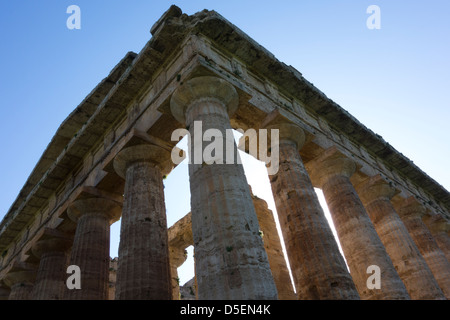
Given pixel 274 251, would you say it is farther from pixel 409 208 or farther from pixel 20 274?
pixel 20 274

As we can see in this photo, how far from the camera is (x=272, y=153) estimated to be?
1212 cm

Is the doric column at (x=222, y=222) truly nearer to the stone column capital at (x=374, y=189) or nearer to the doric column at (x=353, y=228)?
the doric column at (x=353, y=228)

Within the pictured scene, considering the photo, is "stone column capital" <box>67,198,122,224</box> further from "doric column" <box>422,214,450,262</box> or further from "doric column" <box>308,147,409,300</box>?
"doric column" <box>422,214,450,262</box>

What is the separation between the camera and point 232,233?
6980 mm

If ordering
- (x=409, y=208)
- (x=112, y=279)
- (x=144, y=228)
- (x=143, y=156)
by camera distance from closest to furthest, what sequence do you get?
(x=144, y=228)
(x=143, y=156)
(x=409, y=208)
(x=112, y=279)

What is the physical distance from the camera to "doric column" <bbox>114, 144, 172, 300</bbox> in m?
9.30

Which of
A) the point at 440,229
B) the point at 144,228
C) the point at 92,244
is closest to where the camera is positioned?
the point at 144,228

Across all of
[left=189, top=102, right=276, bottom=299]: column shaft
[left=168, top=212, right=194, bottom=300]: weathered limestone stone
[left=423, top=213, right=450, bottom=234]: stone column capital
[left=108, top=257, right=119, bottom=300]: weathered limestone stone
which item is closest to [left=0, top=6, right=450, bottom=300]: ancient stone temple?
[left=189, top=102, right=276, bottom=299]: column shaft

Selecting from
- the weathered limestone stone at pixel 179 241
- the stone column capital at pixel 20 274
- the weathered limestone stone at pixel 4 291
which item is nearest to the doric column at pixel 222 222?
the weathered limestone stone at pixel 179 241

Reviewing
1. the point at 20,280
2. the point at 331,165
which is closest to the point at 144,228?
the point at 331,165

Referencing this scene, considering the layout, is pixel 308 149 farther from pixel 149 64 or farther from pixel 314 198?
pixel 149 64

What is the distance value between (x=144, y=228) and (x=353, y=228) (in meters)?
7.10

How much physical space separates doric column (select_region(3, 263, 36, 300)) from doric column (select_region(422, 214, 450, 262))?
68.3 feet

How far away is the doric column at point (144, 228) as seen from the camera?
30.5 feet
